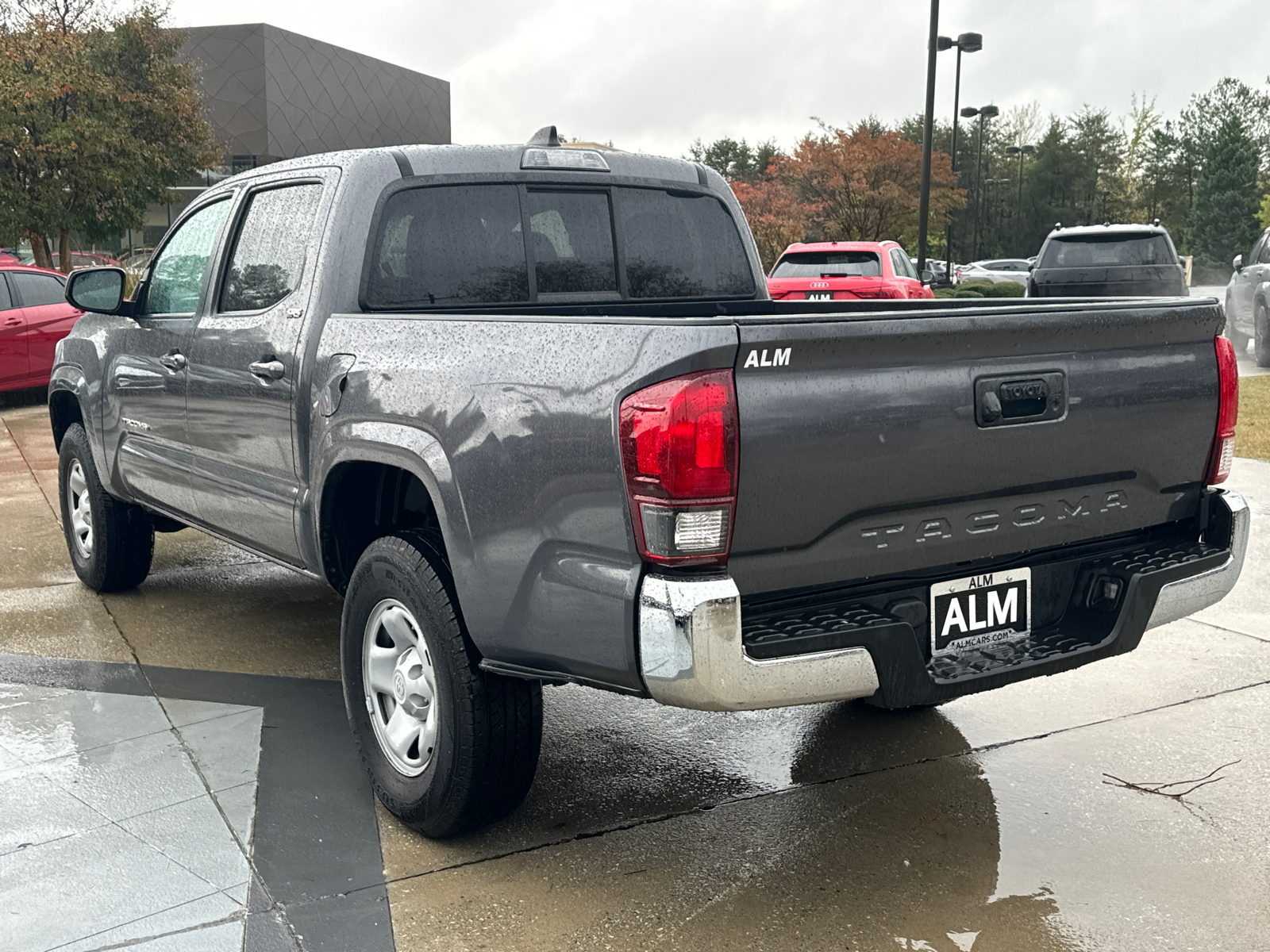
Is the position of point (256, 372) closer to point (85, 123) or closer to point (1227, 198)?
point (85, 123)

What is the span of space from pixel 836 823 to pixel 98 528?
4030 millimetres

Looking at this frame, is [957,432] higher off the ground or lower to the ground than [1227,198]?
lower

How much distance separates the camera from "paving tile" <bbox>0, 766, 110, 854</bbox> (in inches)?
145

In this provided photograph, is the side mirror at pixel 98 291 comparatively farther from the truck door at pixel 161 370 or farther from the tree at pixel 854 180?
the tree at pixel 854 180

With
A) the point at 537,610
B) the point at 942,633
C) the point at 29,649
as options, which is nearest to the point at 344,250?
the point at 537,610

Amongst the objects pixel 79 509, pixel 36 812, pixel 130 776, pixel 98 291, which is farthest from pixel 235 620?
pixel 36 812

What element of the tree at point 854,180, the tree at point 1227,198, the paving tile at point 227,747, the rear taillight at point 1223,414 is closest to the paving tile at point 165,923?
the paving tile at point 227,747

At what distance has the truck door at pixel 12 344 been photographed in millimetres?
14633

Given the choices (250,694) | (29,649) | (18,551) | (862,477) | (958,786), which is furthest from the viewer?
(18,551)

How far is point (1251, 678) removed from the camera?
508 cm

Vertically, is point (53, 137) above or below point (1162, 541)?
above

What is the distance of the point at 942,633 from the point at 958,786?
40.1 inches

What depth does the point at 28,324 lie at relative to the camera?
48.9 ft

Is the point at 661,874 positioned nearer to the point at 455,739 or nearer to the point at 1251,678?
the point at 455,739
